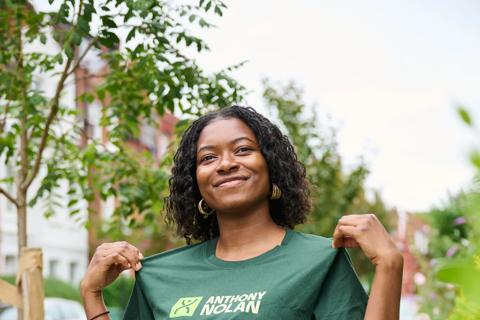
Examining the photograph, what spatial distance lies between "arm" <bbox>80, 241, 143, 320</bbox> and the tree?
57.5 inches

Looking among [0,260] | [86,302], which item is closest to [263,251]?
[86,302]

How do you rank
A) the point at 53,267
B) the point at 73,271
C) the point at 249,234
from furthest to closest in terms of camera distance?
1. the point at 73,271
2. the point at 53,267
3. the point at 249,234

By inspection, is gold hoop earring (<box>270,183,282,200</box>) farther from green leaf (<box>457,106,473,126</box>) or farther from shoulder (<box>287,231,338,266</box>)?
green leaf (<box>457,106,473,126</box>)

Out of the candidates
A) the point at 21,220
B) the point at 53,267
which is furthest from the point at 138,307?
the point at 53,267

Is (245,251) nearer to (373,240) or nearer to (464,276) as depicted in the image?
(373,240)

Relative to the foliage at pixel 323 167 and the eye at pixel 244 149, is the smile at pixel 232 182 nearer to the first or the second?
the eye at pixel 244 149

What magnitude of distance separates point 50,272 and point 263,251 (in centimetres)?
A: 2757

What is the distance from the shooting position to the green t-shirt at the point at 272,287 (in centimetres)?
242

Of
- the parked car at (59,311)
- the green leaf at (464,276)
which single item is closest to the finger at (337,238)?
the green leaf at (464,276)

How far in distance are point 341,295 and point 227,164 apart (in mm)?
498

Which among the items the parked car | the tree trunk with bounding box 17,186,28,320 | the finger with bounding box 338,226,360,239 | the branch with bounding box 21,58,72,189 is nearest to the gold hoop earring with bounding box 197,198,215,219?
the finger with bounding box 338,226,360,239

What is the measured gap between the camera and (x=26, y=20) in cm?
470

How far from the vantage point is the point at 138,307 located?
9.48ft

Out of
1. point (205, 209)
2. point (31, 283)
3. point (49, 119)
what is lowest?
point (31, 283)
